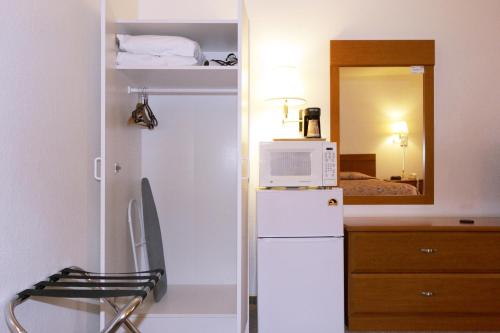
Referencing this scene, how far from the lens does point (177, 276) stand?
107 inches

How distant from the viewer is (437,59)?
9.84 ft

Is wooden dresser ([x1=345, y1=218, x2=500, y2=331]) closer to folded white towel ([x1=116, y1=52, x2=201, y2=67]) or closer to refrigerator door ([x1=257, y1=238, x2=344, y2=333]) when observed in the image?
refrigerator door ([x1=257, y1=238, x2=344, y2=333])

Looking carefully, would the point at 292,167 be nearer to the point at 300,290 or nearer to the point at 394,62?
the point at 300,290

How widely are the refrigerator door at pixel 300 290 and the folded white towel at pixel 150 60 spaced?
1.17 metres

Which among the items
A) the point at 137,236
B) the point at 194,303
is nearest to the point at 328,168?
the point at 194,303

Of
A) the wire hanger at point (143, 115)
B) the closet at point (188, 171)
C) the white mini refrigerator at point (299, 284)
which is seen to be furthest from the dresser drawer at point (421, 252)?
the wire hanger at point (143, 115)

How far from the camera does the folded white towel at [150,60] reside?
6.95ft

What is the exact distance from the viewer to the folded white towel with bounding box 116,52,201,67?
2.12 m

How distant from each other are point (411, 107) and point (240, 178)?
5.56 ft

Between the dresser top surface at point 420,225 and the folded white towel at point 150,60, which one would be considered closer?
the folded white towel at point 150,60

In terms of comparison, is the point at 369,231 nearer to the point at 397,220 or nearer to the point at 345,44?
the point at 397,220

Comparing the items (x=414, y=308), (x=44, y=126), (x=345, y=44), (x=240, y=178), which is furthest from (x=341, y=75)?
(x=44, y=126)

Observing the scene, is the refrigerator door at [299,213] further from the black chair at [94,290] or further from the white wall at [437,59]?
the black chair at [94,290]

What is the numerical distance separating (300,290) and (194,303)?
634mm
